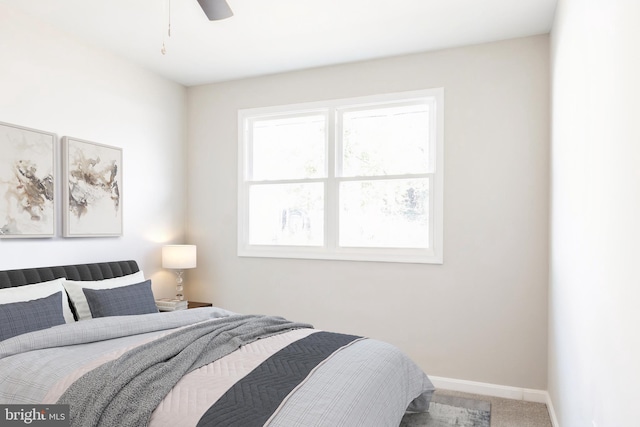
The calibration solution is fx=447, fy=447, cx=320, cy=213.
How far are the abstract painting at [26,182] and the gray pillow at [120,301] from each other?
613 mm

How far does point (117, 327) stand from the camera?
2.58 metres

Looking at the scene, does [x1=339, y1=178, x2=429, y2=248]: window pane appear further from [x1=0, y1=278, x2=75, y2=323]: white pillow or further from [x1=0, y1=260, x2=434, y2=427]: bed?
[x1=0, y1=278, x2=75, y2=323]: white pillow

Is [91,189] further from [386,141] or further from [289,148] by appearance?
[386,141]

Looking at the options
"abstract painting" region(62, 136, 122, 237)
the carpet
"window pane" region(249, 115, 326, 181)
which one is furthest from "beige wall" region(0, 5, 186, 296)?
the carpet

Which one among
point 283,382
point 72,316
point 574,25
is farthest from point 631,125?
point 72,316

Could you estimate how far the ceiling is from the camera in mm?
2959

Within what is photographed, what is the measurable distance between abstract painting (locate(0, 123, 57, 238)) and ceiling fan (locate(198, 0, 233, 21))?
5.56 feet

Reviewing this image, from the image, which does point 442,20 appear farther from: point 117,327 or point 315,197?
point 117,327

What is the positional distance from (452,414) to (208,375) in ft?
6.20

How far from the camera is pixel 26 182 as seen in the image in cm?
303

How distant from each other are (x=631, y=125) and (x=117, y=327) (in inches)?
102

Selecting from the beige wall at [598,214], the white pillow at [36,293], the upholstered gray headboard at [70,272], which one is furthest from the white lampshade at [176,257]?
the beige wall at [598,214]

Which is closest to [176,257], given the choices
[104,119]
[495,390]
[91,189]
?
[91,189]

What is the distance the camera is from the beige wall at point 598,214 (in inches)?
50.7
